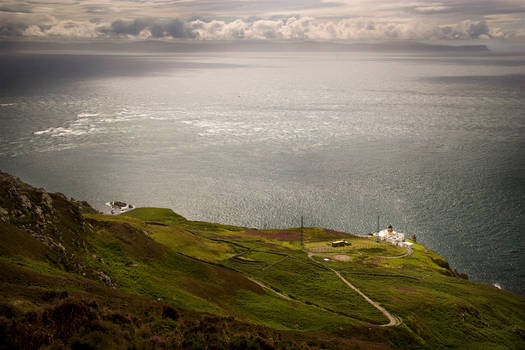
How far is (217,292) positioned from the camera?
187 feet

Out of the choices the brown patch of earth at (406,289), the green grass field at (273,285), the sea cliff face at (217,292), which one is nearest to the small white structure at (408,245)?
the sea cliff face at (217,292)

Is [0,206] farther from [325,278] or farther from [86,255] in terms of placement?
[325,278]

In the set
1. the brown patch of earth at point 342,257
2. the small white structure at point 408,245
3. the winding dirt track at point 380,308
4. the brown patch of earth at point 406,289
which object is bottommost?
the small white structure at point 408,245

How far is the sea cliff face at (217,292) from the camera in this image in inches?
1232

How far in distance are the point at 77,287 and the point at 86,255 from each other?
15.2m

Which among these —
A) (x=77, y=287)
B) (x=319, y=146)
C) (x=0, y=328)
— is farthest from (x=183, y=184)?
(x=0, y=328)

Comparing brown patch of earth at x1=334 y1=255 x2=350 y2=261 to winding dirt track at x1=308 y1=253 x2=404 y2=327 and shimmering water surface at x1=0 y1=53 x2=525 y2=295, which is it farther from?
shimmering water surface at x1=0 y1=53 x2=525 y2=295

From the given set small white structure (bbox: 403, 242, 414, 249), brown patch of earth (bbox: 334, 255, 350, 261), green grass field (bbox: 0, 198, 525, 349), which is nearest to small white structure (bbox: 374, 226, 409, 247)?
small white structure (bbox: 403, 242, 414, 249)

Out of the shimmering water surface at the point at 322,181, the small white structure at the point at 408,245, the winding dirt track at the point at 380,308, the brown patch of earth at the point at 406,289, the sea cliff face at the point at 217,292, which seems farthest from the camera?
the shimmering water surface at the point at 322,181

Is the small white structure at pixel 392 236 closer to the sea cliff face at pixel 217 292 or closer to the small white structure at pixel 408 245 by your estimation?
the small white structure at pixel 408 245

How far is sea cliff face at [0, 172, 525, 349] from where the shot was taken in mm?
31281

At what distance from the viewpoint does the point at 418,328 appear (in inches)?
2377

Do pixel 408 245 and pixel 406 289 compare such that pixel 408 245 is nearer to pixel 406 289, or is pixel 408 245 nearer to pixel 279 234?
pixel 279 234

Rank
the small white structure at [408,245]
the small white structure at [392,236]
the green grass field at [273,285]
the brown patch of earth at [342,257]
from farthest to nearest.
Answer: the small white structure at [392,236]
the small white structure at [408,245]
the brown patch of earth at [342,257]
the green grass field at [273,285]
